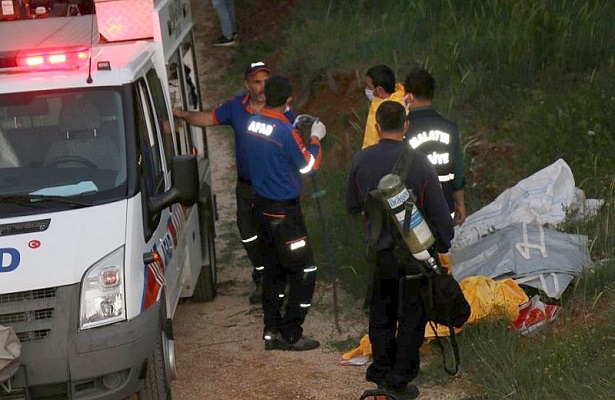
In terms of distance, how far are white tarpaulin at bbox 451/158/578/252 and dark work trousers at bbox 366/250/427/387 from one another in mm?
2250

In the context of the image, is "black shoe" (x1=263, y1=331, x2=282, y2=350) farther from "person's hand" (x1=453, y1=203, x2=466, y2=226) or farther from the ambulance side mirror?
the ambulance side mirror

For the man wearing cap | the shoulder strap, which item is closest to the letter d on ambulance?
the shoulder strap

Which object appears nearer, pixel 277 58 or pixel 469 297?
pixel 469 297

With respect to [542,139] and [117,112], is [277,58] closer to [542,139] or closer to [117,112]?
[542,139]

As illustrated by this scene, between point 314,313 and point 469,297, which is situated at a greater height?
point 469,297

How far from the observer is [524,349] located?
732 centimetres

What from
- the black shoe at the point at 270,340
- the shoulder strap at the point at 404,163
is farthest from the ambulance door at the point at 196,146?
the shoulder strap at the point at 404,163

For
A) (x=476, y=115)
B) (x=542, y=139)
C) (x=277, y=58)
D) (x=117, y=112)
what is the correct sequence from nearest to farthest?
(x=117, y=112) < (x=542, y=139) < (x=476, y=115) < (x=277, y=58)

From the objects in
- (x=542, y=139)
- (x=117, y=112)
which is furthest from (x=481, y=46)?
(x=117, y=112)

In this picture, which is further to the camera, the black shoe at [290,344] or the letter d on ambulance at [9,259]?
the black shoe at [290,344]

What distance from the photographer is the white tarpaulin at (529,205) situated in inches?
363

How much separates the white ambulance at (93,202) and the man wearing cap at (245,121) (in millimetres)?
350

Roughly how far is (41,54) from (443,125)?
2.66m

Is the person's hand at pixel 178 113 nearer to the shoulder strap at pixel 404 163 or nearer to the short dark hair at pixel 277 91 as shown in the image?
the short dark hair at pixel 277 91
